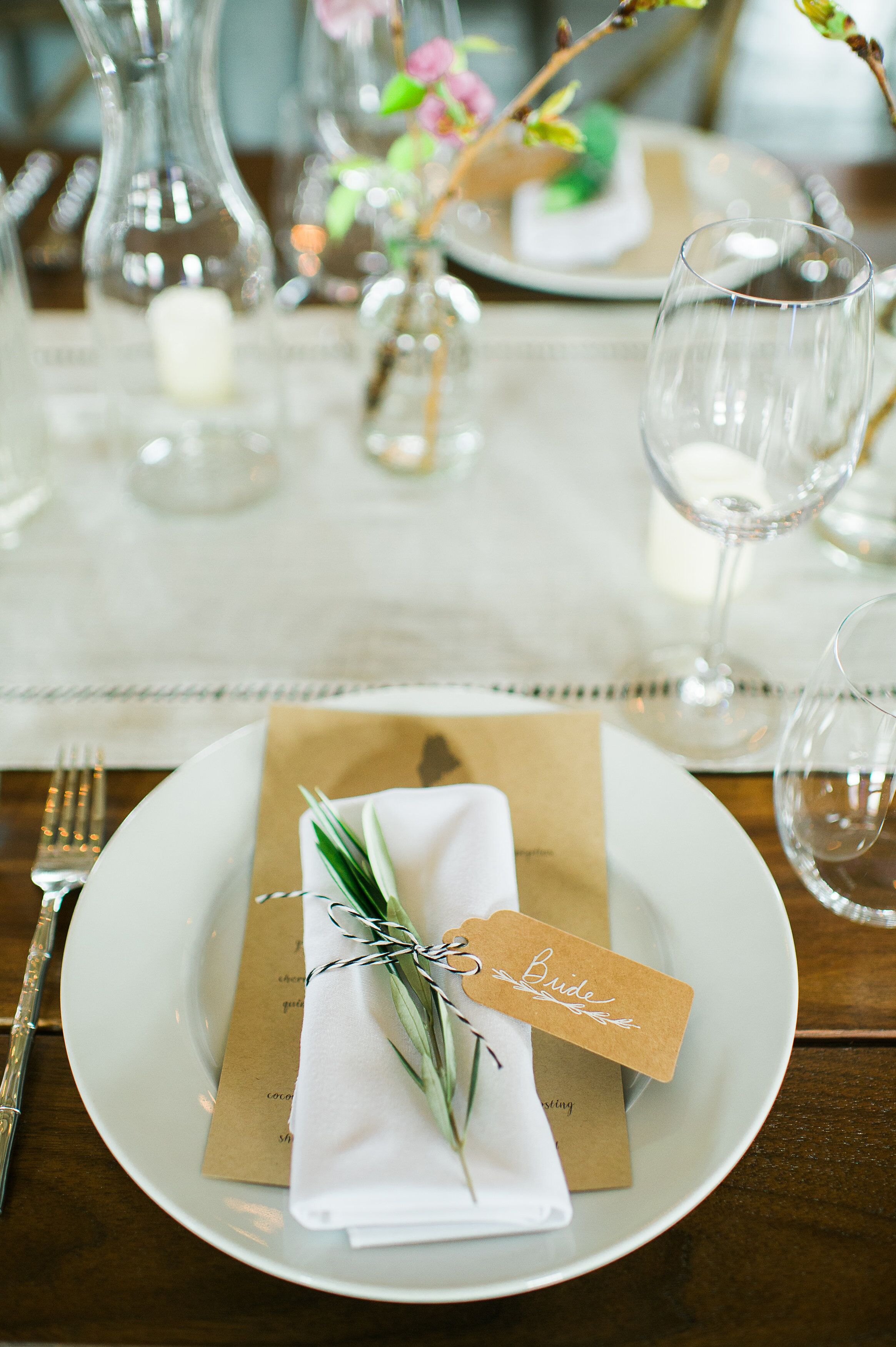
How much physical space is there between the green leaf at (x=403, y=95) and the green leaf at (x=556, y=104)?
89 mm

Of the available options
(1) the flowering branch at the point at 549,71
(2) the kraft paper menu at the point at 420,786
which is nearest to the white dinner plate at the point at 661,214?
(1) the flowering branch at the point at 549,71

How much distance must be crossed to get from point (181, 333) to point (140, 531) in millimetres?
174

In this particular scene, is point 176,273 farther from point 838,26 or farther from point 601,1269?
point 601,1269

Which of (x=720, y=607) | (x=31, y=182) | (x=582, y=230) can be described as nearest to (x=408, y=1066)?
(x=720, y=607)

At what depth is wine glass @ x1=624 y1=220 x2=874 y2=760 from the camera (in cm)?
57

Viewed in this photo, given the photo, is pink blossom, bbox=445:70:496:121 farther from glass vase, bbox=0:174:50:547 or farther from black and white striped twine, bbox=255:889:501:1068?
black and white striped twine, bbox=255:889:501:1068

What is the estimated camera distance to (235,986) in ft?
1.75

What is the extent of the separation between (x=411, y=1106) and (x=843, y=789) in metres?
0.28

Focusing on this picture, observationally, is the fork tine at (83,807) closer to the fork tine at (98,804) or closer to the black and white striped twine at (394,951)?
the fork tine at (98,804)

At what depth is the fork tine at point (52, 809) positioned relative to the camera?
2.05 ft

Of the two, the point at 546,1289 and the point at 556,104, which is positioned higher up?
the point at 556,104

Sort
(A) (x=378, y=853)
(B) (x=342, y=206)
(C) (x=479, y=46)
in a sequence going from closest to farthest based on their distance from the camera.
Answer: (A) (x=378, y=853)
(C) (x=479, y=46)
(B) (x=342, y=206)

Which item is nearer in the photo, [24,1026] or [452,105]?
[24,1026]

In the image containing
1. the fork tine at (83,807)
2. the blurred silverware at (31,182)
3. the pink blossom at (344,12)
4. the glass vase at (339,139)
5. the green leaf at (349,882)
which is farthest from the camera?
the blurred silverware at (31,182)
